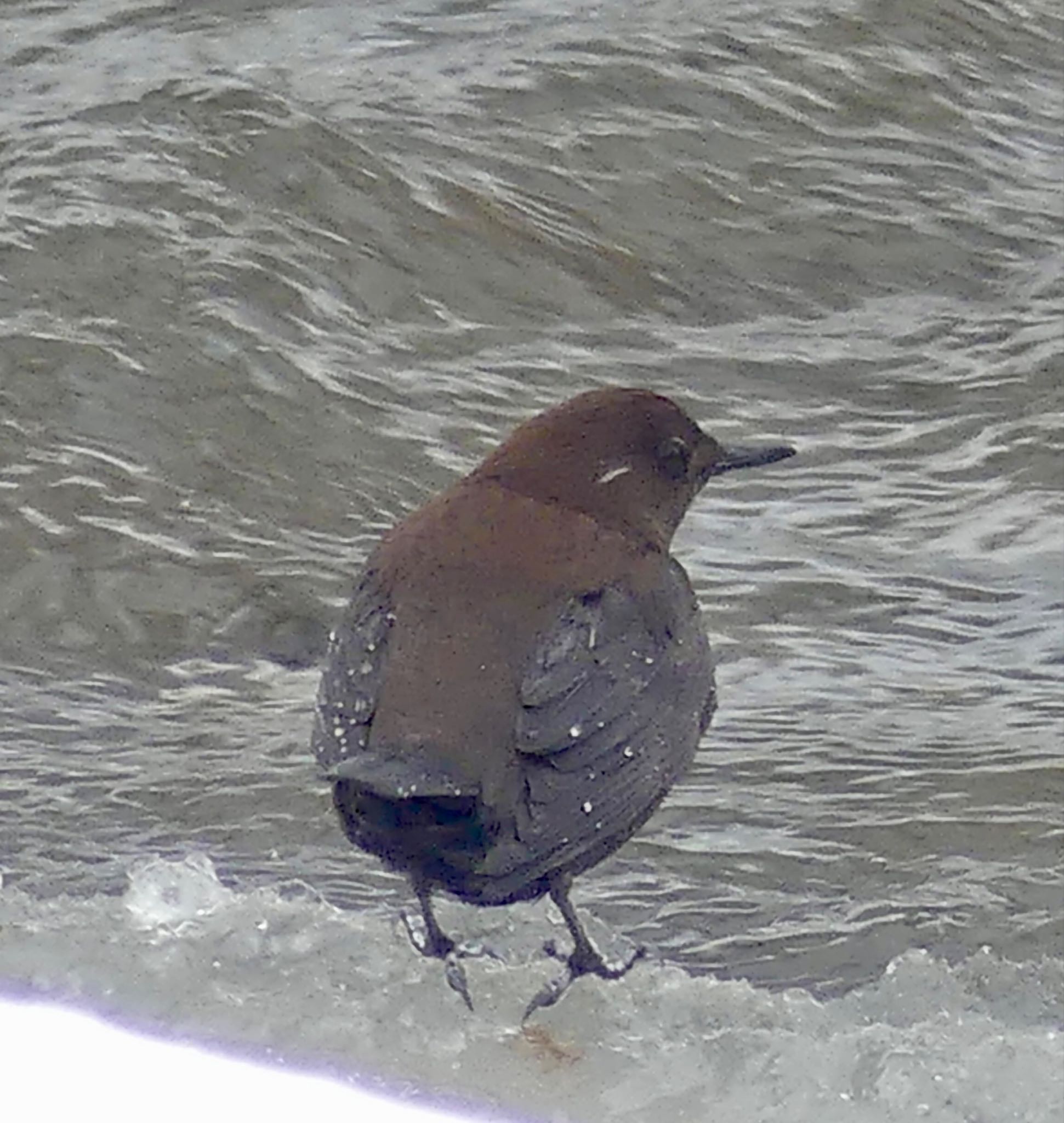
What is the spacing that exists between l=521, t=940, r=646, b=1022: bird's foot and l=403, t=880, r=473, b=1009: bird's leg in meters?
0.09

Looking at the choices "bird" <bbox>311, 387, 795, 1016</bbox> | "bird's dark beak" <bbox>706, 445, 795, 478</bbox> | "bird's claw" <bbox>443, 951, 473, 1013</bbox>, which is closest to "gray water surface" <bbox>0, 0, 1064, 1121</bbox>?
"bird's claw" <bbox>443, 951, 473, 1013</bbox>

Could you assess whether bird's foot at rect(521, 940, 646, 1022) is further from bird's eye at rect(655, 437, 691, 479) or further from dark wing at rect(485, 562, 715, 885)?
bird's eye at rect(655, 437, 691, 479)

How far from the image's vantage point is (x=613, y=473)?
378 cm

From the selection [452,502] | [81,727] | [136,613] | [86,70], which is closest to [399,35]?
[86,70]

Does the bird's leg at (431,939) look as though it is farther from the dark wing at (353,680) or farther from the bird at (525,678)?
the dark wing at (353,680)

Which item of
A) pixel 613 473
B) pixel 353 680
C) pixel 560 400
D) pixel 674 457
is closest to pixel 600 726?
pixel 353 680

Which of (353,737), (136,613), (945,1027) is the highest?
(353,737)

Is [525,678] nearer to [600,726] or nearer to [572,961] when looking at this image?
[600,726]

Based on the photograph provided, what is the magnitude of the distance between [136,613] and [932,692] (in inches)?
62.1

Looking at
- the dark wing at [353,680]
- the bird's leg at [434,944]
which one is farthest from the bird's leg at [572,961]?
the dark wing at [353,680]

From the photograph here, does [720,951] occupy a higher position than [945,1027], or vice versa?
[945,1027]

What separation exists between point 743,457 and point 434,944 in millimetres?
1030

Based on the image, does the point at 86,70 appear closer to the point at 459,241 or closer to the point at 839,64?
the point at 459,241

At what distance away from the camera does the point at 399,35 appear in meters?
7.59
